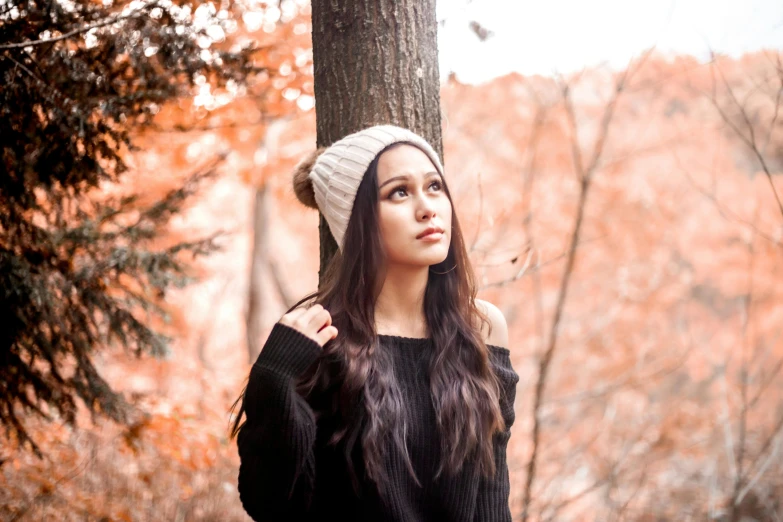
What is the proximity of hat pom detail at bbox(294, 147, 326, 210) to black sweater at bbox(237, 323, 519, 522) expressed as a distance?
26.7 inches

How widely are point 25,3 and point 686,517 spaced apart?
772 cm

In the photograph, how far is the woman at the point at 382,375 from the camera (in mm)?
1960

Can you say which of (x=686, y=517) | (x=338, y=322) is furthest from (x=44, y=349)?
(x=686, y=517)

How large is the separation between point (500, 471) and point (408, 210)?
101cm

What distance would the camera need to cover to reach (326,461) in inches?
83.4

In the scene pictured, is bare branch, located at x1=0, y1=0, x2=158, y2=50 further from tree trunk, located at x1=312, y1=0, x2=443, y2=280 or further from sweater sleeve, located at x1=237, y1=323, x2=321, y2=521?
sweater sleeve, located at x1=237, y1=323, x2=321, y2=521

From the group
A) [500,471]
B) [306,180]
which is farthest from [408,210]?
[500,471]

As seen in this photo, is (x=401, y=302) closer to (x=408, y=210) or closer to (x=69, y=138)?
(x=408, y=210)

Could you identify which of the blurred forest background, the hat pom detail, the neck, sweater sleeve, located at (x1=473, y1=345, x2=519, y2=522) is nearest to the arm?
sweater sleeve, located at (x1=473, y1=345, x2=519, y2=522)

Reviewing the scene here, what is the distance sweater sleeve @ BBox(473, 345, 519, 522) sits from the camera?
2.28 metres

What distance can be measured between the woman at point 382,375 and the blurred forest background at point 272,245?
920 millimetres

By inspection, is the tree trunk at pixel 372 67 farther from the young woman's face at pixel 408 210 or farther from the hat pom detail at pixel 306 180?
the young woman's face at pixel 408 210

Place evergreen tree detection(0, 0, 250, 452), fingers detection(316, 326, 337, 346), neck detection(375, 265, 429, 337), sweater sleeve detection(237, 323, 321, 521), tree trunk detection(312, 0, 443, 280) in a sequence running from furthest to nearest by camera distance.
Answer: evergreen tree detection(0, 0, 250, 452), tree trunk detection(312, 0, 443, 280), neck detection(375, 265, 429, 337), fingers detection(316, 326, 337, 346), sweater sleeve detection(237, 323, 321, 521)

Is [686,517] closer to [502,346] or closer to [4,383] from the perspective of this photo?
[502,346]
